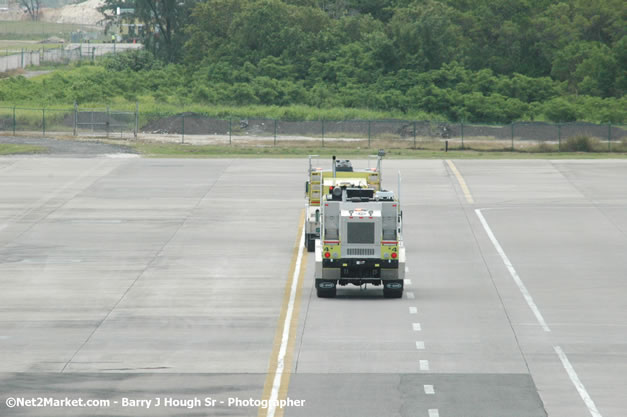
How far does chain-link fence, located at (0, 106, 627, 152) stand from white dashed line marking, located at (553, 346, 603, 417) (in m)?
57.0

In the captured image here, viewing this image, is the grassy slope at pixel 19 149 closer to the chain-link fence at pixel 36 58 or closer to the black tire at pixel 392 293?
the black tire at pixel 392 293

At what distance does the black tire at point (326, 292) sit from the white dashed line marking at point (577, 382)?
7527mm

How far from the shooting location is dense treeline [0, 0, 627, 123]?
104 m

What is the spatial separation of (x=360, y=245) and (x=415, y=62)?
274ft

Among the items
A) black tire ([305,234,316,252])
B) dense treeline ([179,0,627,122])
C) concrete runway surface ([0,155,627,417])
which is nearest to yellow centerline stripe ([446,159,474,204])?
concrete runway surface ([0,155,627,417])

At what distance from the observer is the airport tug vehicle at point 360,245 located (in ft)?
100

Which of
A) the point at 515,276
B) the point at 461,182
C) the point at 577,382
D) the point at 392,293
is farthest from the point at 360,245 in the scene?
the point at 461,182

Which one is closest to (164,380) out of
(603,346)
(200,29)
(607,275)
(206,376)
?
(206,376)

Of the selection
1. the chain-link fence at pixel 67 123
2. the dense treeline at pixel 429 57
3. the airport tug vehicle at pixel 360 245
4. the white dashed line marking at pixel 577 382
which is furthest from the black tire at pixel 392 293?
the dense treeline at pixel 429 57

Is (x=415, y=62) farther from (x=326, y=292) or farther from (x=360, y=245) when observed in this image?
(x=360, y=245)

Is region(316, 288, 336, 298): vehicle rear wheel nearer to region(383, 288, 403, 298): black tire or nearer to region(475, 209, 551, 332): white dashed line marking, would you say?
region(383, 288, 403, 298): black tire

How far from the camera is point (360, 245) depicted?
30688mm

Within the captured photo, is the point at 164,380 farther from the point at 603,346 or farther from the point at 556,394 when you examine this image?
the point at 603,346

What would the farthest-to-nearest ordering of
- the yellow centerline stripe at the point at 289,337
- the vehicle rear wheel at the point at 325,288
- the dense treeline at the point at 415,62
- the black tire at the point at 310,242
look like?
the dense treeline at the point at 415,62 < the black tire at the point at 310,242 < the vehicle rear wheel at the point at 325,288 < the yellow centerline stripe at the point at 289,337
